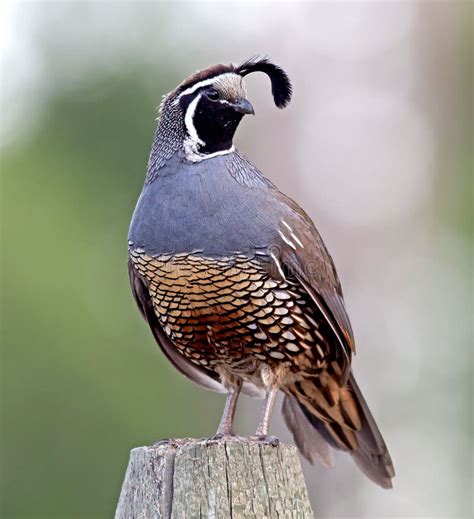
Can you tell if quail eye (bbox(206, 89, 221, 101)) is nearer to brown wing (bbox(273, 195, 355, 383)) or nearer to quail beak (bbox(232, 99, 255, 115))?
quail beak (bbox(232, 99, 255, 115))

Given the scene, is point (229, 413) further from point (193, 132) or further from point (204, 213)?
point (193, 132)

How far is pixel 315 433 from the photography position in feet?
17.8

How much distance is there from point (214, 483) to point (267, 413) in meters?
1.22

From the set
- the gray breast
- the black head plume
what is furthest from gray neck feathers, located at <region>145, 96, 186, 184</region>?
the black head plume

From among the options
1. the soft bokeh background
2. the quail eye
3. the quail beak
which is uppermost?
the quail eye

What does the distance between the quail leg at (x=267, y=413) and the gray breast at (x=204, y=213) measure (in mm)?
689

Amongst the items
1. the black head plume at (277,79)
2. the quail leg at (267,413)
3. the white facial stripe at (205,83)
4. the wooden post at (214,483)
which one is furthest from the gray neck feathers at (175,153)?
the wooden post at (214,483)

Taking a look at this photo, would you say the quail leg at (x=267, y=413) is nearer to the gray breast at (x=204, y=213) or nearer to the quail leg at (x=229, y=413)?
the quail leg at (x=229, y=413)

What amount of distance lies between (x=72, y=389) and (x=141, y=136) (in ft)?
12.7

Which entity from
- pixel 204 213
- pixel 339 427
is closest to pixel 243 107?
pixel 204 213

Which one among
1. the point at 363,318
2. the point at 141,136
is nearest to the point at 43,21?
the point at 141,136

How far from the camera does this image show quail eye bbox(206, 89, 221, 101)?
16.5 ft

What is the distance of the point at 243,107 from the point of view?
4984mm

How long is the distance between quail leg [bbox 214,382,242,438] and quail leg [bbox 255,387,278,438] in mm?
172
